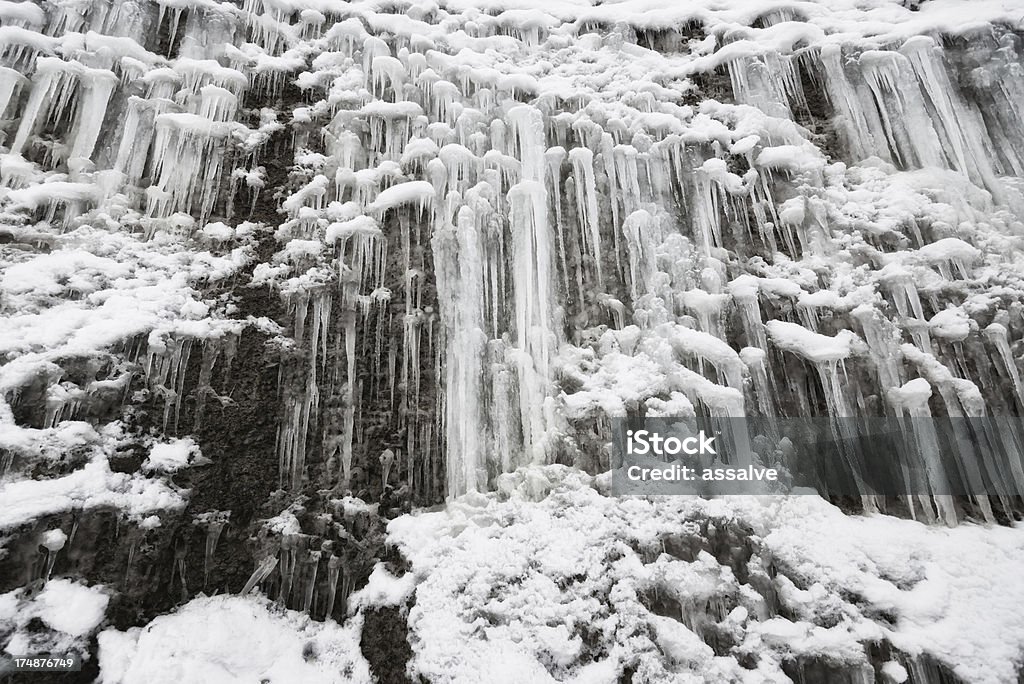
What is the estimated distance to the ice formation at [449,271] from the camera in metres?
3.29

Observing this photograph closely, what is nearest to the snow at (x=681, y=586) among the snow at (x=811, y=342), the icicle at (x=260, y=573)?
the icicle at (x=260, y=573)

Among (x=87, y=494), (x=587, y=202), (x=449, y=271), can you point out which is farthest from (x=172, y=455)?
(x=587, y=202)

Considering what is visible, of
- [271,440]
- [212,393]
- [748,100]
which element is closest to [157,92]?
[212,393]

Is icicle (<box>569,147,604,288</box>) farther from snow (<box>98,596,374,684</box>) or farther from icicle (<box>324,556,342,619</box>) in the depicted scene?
snow (<box>98,596,374,684</box>)

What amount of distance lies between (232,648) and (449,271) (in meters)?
2.52

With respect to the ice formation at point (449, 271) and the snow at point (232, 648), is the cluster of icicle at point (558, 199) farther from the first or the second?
the snow at point (232, 648)

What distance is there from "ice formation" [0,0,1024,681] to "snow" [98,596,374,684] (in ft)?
0.17

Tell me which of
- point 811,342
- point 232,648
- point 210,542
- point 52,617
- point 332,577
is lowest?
point 232,648

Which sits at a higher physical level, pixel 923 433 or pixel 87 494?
pixel 923 433

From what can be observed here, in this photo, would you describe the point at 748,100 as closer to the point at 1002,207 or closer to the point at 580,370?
the point at 1002,207

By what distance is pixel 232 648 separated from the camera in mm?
3119

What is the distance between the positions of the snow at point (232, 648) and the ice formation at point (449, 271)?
0.17 ft

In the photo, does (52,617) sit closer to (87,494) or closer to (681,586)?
(87,494)

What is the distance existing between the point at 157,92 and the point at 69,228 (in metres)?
1.23
